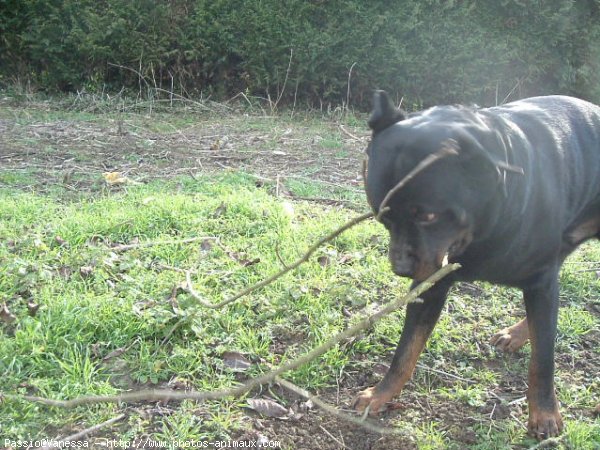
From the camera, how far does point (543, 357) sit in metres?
3.08

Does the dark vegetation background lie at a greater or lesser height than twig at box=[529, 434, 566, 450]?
greater

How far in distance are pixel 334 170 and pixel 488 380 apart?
3.39m

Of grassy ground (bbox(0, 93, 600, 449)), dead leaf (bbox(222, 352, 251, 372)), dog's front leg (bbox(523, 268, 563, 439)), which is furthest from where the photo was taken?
dead leaf (bbox(222, 352, 251, 372))

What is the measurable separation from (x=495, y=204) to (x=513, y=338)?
1.31 metres

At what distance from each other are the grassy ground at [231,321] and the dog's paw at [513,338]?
2.5 inches

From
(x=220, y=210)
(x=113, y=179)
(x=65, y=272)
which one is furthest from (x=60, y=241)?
(x=113, y=179)

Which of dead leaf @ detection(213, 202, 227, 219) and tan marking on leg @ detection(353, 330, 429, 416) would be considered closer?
tan marking on leg @ detection(353, 330, 429, 416)

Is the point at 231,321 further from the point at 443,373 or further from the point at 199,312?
the point at 443,373

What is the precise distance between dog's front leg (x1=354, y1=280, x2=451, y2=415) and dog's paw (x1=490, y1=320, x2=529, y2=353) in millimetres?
699

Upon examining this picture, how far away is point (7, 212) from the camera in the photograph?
15.1ft

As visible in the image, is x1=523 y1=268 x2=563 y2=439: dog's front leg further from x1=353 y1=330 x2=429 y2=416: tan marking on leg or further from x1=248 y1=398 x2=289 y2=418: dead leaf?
x1=248 y1=398 x2=289 y2=418: dead leaf

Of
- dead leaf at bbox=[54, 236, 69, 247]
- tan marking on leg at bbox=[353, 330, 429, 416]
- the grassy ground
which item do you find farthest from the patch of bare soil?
tan marking on leg at bbox=[353, 330, 429, 416]

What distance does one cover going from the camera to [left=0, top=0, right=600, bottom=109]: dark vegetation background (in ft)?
30.2

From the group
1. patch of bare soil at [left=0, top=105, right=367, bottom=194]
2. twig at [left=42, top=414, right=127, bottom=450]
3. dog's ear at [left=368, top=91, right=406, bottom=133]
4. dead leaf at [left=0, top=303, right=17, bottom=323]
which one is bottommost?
patch of bare soil at [left=0, top=105, right=367, bottom=194]
